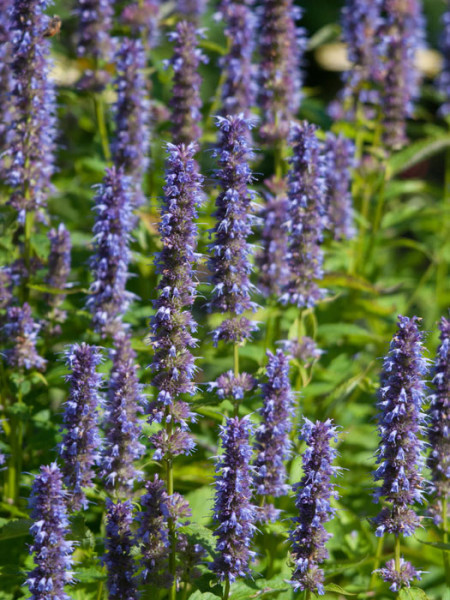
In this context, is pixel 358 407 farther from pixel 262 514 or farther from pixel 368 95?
pixel 368 95

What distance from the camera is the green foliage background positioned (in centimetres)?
448

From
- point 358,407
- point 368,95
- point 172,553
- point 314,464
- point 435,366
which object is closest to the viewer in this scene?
point 314,464

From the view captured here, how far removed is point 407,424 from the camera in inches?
145

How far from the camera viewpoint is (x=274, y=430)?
4.11 metres

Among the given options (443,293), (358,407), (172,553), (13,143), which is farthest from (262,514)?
(443,293)

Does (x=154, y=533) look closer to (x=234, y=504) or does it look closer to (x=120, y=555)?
(x=120, y=555)

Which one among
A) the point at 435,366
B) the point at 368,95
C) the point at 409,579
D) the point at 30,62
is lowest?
the point at 409,579

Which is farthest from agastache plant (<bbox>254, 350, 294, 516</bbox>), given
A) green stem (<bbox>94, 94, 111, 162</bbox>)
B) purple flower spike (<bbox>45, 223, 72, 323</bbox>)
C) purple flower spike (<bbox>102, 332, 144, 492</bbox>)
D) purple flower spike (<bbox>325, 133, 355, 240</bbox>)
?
green stem (<bbox>94, 94, 111, 162</bbox>)

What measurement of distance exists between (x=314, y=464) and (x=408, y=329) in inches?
28.1

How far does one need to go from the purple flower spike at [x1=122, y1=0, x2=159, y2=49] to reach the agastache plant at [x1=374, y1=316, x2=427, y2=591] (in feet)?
13.3

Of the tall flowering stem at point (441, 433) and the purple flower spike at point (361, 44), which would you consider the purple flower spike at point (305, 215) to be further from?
the purple flower spike at point (361, 44)

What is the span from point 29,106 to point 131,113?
1.10 meters

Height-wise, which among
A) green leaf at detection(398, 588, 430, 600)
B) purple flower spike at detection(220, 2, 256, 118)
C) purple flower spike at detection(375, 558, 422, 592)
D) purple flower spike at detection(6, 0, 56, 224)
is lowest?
green leaf at detection(398, 588, 430, 600)

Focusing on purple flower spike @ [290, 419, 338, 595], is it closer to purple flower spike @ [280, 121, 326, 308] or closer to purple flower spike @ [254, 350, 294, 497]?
purple flower spike @ [254, 350, 294, 497]
